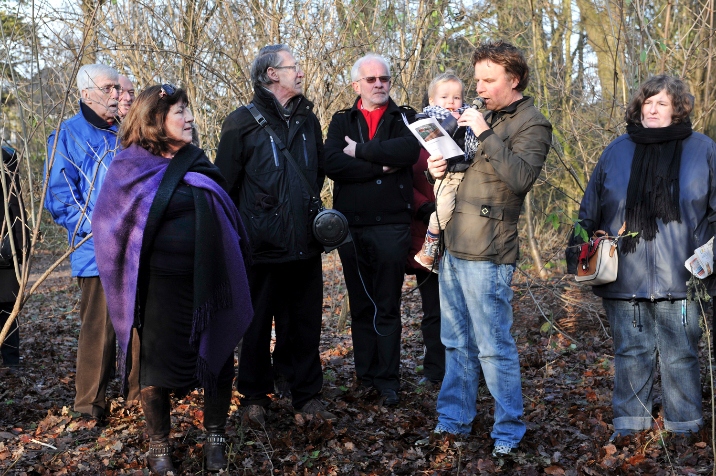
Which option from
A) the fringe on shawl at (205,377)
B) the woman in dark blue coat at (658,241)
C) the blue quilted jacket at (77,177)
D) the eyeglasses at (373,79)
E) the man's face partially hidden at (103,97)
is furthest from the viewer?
the eyeglasses at (373,79)

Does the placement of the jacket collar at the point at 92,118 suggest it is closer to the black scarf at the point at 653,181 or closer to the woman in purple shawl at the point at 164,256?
the woman in purple shawl at the point at 164,256

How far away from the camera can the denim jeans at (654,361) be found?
4.36 metres

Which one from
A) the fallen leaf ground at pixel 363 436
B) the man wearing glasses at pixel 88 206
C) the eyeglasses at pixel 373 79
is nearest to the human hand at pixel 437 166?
the eyeglasses at pixel 373 79

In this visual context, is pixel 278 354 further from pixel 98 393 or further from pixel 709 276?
pixel 709 276

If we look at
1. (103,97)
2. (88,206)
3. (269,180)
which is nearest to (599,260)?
(269,180)

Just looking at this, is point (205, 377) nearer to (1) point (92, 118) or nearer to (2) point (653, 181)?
(1) point (92, 118)

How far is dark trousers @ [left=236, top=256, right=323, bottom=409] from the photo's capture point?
4922mm

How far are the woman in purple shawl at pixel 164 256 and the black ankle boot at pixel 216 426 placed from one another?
0.39 ft

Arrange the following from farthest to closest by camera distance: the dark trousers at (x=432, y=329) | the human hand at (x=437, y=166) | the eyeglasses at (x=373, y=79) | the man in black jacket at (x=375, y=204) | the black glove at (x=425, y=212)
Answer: the dark trousers at (x=432, y=329) < the black glove at (x=425, y=212) < the eyeglasses at (x=373, y=79) < the man in black jacket at (x=375, y=204) < the human hand at (x=437, y=166)

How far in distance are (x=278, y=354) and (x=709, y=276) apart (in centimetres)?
297

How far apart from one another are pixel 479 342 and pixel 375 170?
1.61 m

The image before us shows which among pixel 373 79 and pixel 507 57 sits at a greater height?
pixel 373 79

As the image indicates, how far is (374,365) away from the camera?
5.74 metres

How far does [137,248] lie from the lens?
382cm
